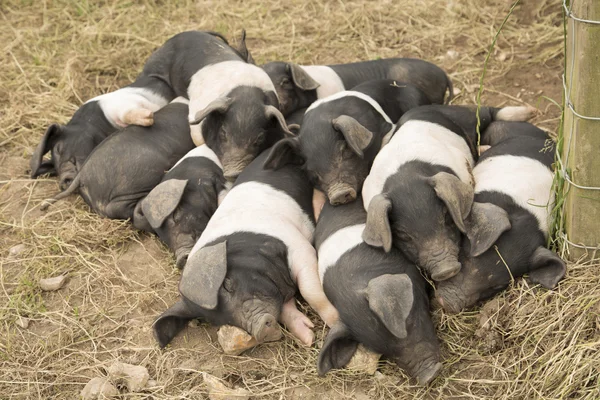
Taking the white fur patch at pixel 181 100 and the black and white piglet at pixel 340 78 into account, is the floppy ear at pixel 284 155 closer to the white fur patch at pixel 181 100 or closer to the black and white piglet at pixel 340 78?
the black and white piglet at pixel 340 78

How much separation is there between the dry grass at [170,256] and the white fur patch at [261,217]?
1.76 ft

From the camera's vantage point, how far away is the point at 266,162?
475 cm

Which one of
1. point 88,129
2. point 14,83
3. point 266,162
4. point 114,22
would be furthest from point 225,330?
point 114,22

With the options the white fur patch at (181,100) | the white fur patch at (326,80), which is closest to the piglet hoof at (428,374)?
the white fur patch at (326,80)

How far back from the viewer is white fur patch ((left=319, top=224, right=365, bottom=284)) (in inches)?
164

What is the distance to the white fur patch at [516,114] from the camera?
16.9 feet

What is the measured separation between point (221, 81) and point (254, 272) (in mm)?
1851

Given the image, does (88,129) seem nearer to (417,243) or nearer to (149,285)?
(149,285)

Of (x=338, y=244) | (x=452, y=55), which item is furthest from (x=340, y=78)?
(x=338, y=244)

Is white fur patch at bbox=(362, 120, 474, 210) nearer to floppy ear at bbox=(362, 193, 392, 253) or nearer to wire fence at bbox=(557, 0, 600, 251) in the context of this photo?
floppy ear at bbox=(362, 193, 392, 253)

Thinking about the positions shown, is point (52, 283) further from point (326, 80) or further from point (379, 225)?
point (326, 80)

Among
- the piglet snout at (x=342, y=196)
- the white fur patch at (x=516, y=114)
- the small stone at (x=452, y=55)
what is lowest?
the small stone at (x=452, y=55)

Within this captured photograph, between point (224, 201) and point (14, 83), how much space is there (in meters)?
3.27

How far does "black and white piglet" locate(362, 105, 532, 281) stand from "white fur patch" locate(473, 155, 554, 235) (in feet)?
0.38
